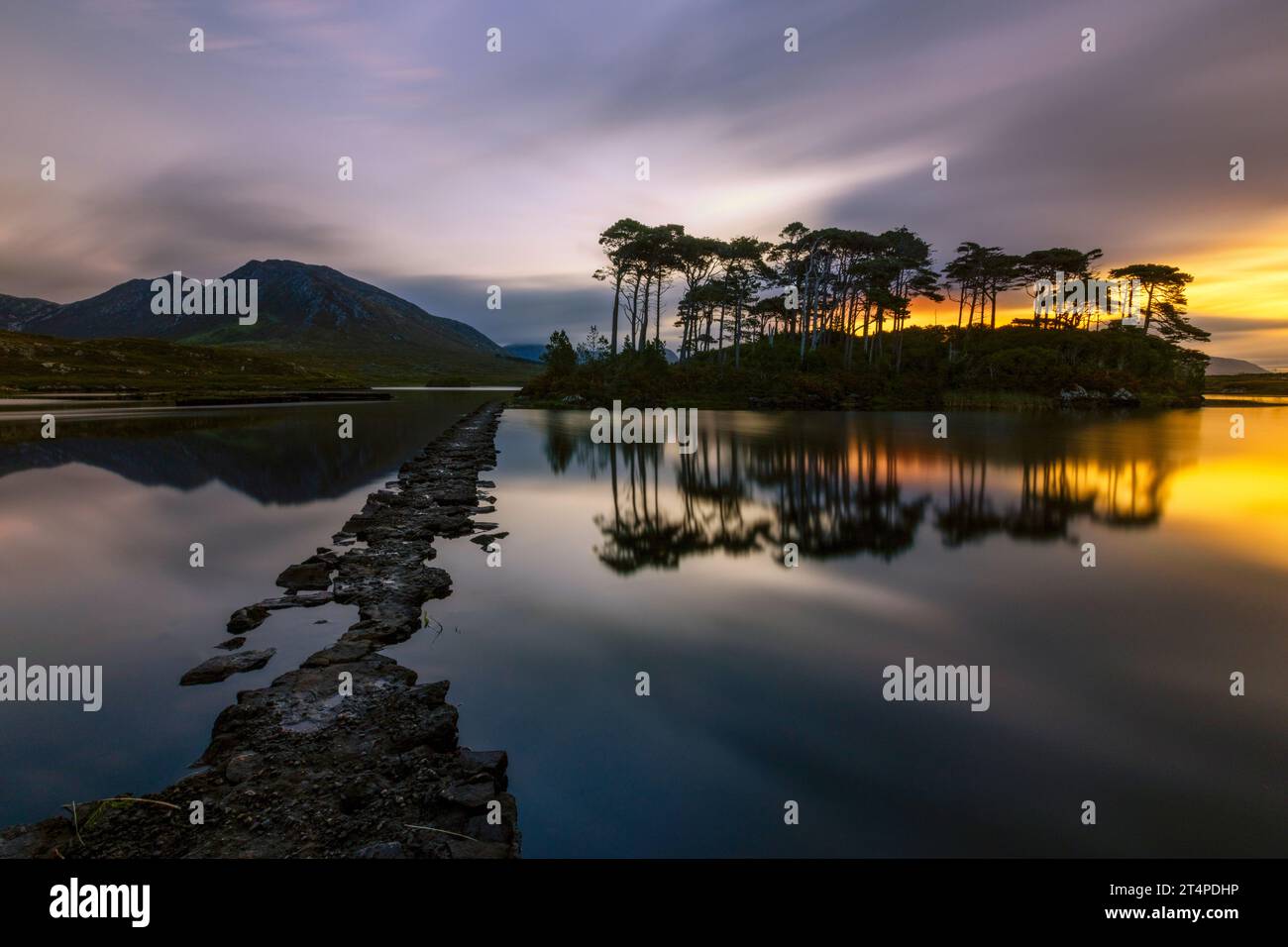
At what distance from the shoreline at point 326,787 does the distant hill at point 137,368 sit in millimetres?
94415

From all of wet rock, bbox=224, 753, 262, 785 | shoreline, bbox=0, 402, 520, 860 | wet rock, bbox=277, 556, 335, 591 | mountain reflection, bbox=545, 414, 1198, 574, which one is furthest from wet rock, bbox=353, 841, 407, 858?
mountain reflection, bbox=545, 414, 1198, 574

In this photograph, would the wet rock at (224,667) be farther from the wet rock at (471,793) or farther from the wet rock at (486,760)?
the wet rock at (471,793)

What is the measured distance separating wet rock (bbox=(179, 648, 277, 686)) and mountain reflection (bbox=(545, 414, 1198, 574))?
21.8 feet

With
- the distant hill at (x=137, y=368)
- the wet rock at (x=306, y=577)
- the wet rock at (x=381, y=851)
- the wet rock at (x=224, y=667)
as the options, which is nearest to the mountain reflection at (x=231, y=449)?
the wet rock at (x=306, y=577)

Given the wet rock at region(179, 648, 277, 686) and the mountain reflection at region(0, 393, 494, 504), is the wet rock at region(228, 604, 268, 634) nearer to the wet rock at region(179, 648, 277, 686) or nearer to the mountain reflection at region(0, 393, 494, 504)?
the wet rock at region(179, 648, 277, 686)

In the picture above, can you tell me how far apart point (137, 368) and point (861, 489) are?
5323 inches

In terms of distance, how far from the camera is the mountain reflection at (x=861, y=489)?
1486 centimetres

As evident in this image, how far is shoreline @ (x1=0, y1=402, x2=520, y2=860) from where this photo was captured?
451 cm

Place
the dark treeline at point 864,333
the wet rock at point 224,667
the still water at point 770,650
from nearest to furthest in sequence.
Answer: the still water at point 770,650 < the wet rock at point 224,667 < the dark treeline at point 864,333

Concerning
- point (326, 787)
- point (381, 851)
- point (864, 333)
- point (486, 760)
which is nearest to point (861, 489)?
point (486, 760)

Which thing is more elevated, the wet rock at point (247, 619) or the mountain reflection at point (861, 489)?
the mountain reflection at point (861, 489)
